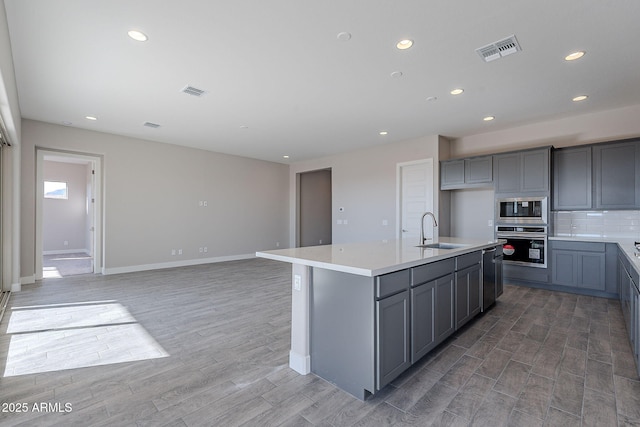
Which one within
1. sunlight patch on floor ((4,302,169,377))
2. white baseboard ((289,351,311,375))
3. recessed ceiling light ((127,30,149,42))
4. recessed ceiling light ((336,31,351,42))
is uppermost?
recessed ceiling light ((336,31,351,42))

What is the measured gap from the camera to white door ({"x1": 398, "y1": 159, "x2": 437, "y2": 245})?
616cm

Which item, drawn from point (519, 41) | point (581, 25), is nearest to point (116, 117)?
point (519, 41)

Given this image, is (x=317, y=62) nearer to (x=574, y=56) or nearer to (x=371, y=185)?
(x=574, y=56)

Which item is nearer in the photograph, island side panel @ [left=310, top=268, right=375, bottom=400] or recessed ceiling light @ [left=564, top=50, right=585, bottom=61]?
island side panel @ [left=310, top=268, right=375, bottom=400]

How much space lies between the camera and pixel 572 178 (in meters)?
4.71

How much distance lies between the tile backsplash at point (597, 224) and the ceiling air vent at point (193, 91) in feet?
19.0

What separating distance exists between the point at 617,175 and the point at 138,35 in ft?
20.5

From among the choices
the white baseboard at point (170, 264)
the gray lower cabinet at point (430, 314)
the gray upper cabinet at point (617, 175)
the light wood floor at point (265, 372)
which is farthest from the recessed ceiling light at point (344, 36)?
the white baseboard at point (170, 264)

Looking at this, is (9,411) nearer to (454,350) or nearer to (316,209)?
(454,350)

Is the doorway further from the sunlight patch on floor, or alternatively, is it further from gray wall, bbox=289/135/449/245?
the sunlight patch on floor

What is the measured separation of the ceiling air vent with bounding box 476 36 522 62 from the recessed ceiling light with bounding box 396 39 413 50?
70cm

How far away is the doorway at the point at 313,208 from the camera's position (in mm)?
9453

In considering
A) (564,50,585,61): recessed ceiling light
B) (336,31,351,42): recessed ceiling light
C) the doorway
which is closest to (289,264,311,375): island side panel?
(336,31,351,42): recessed ceiling light

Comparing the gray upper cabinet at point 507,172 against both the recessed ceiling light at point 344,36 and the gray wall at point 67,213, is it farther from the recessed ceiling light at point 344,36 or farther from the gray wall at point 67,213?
the gray wall at point 67,213
